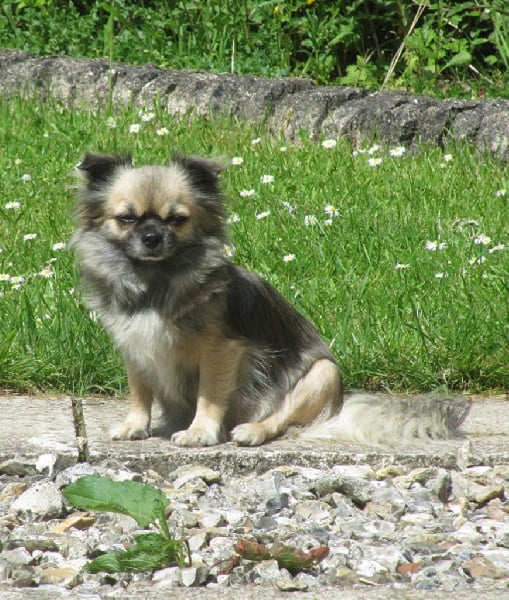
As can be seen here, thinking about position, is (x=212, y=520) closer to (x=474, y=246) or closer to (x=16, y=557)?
(x=16, y=557)

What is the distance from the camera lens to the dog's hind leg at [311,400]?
13.3 ft

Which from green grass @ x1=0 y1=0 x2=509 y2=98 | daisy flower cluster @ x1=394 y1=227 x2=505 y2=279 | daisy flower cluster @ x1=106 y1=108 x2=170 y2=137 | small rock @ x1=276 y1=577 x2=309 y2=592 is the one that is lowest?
small rock @ x1=276 y1=577 x2=309 y2=592

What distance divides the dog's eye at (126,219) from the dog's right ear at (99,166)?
0.18m

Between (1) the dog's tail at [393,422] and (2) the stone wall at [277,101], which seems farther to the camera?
(2) the stone wall at [277,101]

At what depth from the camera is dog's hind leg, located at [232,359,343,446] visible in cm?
404

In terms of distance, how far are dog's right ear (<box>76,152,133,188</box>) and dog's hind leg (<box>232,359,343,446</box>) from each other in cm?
105

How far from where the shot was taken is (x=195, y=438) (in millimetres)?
3754

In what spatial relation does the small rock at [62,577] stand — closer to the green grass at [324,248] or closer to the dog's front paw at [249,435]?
the dog's front paw at [249,435]

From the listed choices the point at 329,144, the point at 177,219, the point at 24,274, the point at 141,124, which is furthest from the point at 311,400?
the point at 141,124

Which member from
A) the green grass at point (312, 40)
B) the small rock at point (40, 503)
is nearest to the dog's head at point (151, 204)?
the small rock at point (40, 503)

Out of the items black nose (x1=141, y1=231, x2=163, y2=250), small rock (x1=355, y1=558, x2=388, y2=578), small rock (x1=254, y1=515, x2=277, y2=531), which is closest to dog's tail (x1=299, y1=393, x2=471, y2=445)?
small rock (x1=254, y1=515, x2=277, y2=531)

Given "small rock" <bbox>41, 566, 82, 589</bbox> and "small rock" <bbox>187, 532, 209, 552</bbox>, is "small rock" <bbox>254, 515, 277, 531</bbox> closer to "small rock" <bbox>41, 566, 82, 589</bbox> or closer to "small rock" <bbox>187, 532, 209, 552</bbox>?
"small rock" <bbox>187, 532, 209, 552</bbox>

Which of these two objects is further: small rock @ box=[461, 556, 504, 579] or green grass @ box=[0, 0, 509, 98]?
green grass @ box=[0, 0, 509, 98]

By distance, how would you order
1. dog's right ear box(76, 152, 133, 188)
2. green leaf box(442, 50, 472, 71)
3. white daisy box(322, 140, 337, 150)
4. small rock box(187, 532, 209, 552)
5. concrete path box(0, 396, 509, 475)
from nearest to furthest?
small rock box(187, 532, 209, 552) → concrete path box(0, 396, 509, 475) → dog's right ear box(76, 152, 133, 188) → white daisy box(322, 140, 337, 150) → green leaf box(442, 50, 472, 71)
